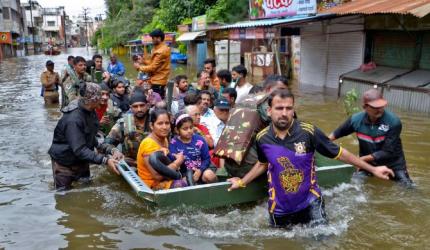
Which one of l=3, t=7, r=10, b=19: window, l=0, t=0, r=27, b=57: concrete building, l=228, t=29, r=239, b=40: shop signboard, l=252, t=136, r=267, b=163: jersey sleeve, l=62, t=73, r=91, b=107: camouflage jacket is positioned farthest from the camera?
l=3, t=7, r=10, b=19: window

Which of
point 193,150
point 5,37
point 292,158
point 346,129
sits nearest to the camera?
point 292,158

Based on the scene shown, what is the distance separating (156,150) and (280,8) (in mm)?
13709

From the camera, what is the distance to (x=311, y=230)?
14.0 ft

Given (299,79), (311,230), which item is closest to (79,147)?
(311,230)

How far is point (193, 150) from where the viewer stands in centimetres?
512

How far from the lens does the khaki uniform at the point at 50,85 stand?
13938 mm

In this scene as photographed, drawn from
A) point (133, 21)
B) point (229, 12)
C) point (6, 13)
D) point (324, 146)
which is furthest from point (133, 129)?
point (6, 13)

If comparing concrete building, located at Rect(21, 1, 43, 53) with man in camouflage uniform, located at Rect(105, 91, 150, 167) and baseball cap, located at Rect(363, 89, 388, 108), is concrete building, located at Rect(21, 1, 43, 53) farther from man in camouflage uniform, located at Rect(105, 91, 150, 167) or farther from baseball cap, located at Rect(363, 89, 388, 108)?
baseball cap, located at Rect(363, 89, 388, 108)

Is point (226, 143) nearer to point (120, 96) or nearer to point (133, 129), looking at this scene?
point (133, 129)

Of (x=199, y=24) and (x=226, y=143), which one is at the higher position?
(x=199, y=24)

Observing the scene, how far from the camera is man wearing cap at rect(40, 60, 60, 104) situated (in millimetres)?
13777

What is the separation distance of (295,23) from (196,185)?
416 inches

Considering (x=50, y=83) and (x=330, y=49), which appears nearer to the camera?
(x=50, y=83)

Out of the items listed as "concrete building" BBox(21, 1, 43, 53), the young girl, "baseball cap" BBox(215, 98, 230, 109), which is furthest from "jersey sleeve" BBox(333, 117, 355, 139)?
"concrete building" BBox(21, 1, 43, 53)
